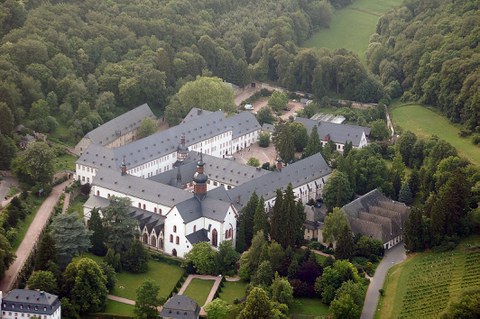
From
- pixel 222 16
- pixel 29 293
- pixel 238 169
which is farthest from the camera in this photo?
pixel 222 16

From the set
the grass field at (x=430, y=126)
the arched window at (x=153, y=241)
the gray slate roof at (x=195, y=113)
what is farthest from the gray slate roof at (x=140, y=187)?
the grass field at (x=430, y=126)

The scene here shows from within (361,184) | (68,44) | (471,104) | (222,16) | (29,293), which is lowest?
(29,293)

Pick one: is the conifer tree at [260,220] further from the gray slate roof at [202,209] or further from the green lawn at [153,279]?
the green lawn at [153,279]

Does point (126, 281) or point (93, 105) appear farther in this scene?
point (93, 105)

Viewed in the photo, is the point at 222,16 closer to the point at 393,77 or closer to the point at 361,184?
the point at 393,77

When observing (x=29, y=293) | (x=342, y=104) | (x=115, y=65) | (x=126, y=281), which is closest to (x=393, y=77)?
(x=342, y=104)

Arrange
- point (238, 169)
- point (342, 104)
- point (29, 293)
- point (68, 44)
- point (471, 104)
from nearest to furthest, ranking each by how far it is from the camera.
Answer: point (29, 293)
point (238, 169)
point (471, 104)
point (68, 44)
point (342, 104)

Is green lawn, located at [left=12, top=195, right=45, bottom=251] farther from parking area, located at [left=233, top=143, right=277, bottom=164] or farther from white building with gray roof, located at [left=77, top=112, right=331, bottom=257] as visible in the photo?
parking area, located at [left=233, top=143, right=277, bottom=164]
